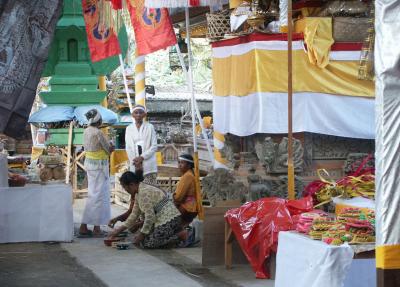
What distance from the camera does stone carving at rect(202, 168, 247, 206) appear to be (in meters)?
10.3

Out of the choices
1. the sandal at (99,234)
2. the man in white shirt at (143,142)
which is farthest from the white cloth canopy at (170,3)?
the sandal at (99,234)

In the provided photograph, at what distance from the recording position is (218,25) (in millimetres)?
12234

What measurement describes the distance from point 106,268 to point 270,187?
6.77 feet

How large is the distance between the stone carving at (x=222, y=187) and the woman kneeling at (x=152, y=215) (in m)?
0.50

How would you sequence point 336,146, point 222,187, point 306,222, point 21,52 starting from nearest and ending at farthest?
point 306,222, point 21,52, point 222,187, point 336,146

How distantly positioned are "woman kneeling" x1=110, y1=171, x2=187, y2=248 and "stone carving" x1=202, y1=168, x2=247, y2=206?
50cm

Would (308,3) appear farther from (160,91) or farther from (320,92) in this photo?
(160,91)

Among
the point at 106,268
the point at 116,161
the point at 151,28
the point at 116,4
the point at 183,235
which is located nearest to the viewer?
the point at 106,268

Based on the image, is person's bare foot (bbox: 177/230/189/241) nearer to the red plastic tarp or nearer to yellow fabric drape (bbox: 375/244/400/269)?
the red plastic tarp

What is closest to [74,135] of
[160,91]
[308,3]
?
[308,3]

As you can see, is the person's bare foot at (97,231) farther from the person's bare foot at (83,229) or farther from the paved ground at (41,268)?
the paved ground at (41,268)

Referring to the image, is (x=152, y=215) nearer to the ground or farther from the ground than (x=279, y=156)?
nearer to the ground

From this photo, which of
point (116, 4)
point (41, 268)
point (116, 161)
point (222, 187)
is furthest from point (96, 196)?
point (116, 161)

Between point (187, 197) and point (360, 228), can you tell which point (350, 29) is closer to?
point (187, 197)
